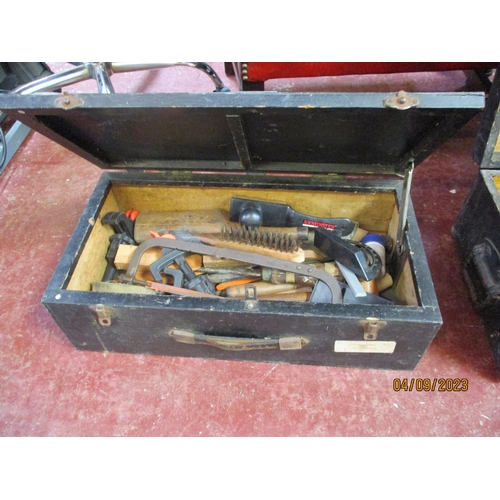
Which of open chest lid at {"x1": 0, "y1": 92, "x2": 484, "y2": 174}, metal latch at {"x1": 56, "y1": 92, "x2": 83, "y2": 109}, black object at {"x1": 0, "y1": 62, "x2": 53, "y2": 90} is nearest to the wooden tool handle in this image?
open chest lid at {"x1": 0, "y1": 92, "x2": 484, "y2": 174}

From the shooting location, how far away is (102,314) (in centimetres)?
95

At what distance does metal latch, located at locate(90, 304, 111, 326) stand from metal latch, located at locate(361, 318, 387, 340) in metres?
0.56

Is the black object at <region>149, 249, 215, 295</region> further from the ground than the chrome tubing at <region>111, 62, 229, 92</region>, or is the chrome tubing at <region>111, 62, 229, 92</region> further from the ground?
the chrome tubing at <region>111, 62, 229, 92</region>

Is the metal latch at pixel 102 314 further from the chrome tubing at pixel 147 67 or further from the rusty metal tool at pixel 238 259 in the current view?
the chrome tubing at pixel 147 67

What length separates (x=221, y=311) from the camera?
90 centimetres

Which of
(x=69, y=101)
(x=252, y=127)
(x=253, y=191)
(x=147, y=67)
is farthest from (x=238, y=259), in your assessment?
(x=147, y=67)

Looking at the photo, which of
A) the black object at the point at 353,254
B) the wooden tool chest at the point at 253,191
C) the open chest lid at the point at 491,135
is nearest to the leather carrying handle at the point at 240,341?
the wooden tool chest at the point at 253,191

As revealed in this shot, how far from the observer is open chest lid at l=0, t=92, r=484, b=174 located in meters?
0.81

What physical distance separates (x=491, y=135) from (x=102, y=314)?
1073mm

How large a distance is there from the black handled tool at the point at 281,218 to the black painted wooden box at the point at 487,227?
352 millimetres

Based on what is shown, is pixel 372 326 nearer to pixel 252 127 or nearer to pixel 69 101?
pixel 252 127

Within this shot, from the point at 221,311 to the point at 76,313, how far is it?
1.14 feet
